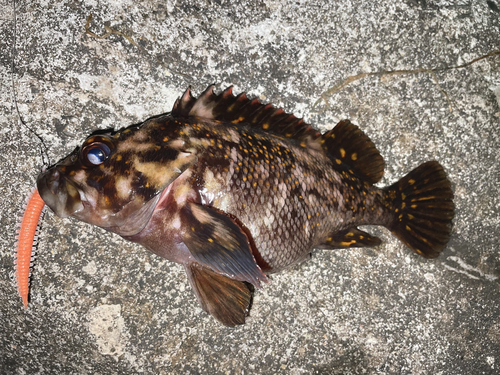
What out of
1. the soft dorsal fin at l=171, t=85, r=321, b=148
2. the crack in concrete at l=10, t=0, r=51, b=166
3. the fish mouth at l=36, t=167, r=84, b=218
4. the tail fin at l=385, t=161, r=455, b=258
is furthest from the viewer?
the tail fin at l=385, t=161, r=455, b=258

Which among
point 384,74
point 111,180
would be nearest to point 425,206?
point 384,74

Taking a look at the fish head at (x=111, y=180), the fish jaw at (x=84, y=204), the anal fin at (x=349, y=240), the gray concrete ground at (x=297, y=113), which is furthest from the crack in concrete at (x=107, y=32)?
the anal fin at (x=349, y=240)

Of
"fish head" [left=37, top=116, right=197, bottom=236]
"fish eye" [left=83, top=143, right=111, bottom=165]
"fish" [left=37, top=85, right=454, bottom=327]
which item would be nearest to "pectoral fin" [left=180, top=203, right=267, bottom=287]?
"fish" [left=37, top=85, right=454, bottom=327]

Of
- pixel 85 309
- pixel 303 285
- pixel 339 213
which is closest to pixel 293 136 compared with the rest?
pixel 339 213

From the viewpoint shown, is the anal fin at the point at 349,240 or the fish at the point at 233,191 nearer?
the fish at the point at 233,191

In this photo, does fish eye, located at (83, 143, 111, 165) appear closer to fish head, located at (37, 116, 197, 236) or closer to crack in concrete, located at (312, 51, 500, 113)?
fish head, located at (37, 116, 197, 236)

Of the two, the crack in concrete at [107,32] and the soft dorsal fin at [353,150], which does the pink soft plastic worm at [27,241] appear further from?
the soft dorsal fin at [353,150]

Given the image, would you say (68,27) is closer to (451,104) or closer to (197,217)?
(197,217)
